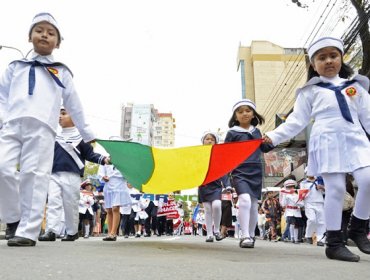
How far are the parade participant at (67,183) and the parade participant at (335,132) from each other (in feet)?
10.1

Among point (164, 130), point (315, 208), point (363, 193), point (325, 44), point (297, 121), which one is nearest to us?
point (363, 193)

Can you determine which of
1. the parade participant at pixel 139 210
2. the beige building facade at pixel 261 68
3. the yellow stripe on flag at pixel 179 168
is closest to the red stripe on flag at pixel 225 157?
the yellow stripe on flag at pixel 179 168

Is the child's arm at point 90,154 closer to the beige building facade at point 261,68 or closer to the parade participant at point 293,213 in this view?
the parade participant at point 293,213

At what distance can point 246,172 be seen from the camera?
6.02 m

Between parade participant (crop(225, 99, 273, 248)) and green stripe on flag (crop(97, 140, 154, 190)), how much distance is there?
1393 millimetres

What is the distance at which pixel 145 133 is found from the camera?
110812mm

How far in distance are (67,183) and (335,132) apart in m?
3.92

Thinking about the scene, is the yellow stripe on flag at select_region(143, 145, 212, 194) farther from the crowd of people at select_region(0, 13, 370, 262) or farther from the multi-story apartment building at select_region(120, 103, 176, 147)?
the multi-story apartment building at select_region(120, 103, 176, 147)

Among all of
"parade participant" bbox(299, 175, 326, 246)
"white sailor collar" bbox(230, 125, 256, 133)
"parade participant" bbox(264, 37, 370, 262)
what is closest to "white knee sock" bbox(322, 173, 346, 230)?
"parade participant" bbox(264, 37, 370, 262)

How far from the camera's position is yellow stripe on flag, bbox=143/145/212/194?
205 inches

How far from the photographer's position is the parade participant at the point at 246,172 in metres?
5.84

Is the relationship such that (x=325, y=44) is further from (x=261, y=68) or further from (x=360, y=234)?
(x=261, y=68)

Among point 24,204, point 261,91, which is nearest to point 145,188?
point 24,204

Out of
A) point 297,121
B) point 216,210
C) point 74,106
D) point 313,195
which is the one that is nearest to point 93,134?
point 74,106
